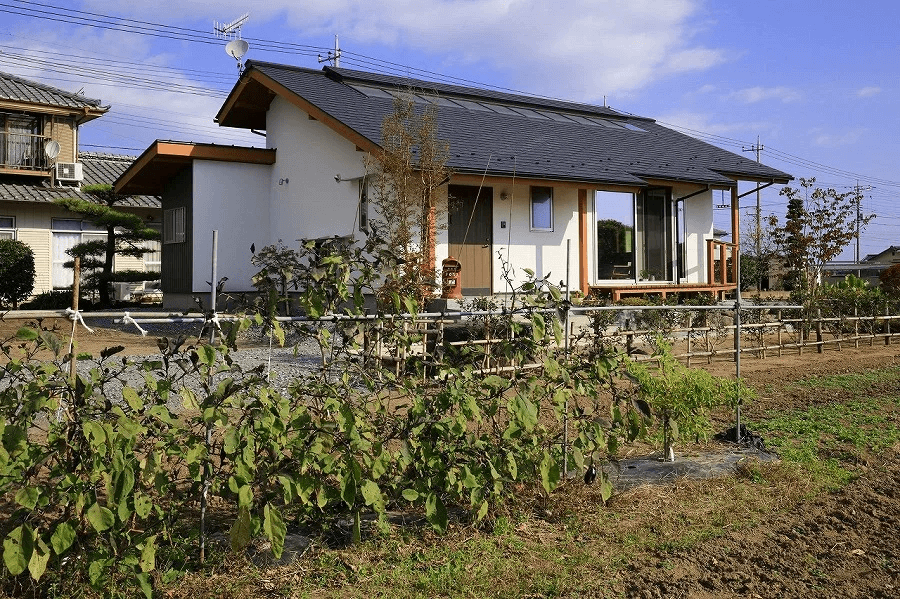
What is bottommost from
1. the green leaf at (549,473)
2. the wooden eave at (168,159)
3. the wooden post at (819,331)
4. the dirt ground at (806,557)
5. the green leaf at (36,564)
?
the dirt ground at (806,557)

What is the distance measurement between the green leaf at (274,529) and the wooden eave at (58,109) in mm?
25050

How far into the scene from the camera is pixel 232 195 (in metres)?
16.5

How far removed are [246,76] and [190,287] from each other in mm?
4561

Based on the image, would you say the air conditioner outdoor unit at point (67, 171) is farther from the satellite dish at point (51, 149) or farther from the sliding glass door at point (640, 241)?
the sliding glass door at point (640, 241)

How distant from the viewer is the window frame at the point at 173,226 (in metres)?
16.6

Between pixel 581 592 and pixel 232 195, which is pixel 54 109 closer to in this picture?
pixel 232 195

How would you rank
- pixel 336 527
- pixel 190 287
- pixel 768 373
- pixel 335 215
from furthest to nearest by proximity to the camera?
pixel 190 287, pixel 335 215, pixel 768 373, pixel 336 527

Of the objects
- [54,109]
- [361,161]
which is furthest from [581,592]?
[54,109]

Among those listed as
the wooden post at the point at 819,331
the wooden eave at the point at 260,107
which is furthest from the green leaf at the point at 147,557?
the wooden post at the point at 819,331

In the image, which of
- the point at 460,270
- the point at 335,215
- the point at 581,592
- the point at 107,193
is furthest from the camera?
the point at 107,193

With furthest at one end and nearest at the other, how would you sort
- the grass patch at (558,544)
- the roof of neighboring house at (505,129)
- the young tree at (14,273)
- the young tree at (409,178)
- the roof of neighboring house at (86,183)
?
Result: the roof of neighboring house at (86,183), the young tree at (14,273), the roof of neighboring house at (505,129), the young tree at (409,178), the grass patch at (558,544)

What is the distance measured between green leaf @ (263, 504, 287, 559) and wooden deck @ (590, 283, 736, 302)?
41.8 feet

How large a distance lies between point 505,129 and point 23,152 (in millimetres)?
16548

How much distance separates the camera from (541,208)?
15398 mm
